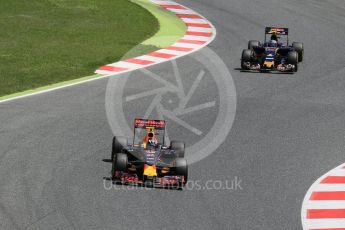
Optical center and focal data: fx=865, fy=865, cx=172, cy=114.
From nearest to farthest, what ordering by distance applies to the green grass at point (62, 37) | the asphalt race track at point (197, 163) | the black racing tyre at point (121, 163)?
the asphalt race track at point (197, 163)
the black racing tyre at point (121, 163)
the green grass at point (62, 37)

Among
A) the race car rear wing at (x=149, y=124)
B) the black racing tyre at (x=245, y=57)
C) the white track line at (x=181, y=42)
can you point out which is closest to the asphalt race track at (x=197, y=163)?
the black racing tyre at (x=245, y=57)

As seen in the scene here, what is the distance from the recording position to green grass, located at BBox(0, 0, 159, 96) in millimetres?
27734

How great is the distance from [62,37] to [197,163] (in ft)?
49.2

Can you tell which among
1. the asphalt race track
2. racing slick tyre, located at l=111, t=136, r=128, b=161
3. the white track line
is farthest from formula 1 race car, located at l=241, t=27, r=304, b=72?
racing slick tyre, located at l=111, t=136, r=128, b=161

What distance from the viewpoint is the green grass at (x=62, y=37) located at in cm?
2773

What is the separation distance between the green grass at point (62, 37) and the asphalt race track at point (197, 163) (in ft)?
6.47

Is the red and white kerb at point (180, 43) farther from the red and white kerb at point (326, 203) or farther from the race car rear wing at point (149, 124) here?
the red and white kerb at point (326, 203)

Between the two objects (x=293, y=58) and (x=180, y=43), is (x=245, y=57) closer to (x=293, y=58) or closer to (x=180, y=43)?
(x=293, y=58)

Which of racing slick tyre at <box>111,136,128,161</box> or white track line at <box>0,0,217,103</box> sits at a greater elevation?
white track line at <box>0,0,217,103</box>

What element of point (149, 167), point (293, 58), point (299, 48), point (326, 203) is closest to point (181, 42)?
point (299, 48)

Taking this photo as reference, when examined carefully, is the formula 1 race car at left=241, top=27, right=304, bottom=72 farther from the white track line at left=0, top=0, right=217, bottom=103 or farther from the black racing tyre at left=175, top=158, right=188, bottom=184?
the black racing tyre at left=175, top=158, right=188, bottom=184

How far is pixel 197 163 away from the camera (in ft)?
64.2

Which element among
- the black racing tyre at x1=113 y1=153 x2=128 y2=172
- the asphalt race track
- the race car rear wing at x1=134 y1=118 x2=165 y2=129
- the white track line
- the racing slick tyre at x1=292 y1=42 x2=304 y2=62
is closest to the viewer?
the asphalt race track

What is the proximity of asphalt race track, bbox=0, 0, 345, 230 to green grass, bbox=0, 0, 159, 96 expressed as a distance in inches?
77.6
